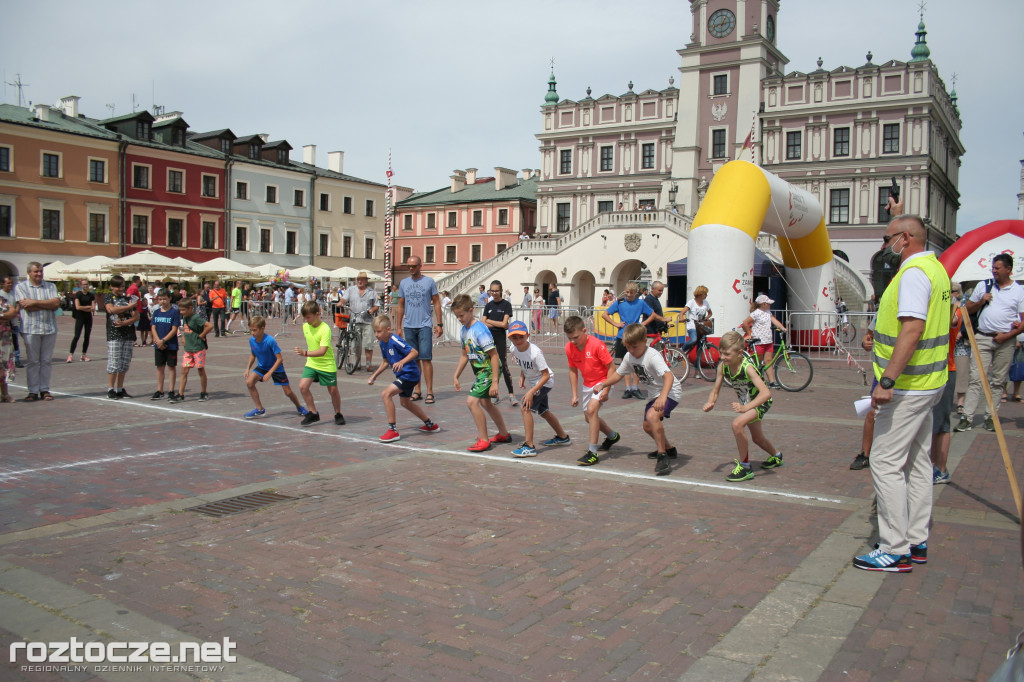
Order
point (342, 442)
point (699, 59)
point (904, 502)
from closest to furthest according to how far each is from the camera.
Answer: point (904, 502), point (342, 442), point (699, 59)

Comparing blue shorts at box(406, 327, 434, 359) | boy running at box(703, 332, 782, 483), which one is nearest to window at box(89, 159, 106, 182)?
blue shorts at box(406, 327, 434, 359)

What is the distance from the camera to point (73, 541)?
5.11 m

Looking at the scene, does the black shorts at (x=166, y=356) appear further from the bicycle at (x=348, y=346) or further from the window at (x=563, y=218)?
the window at (x=563, y=218)

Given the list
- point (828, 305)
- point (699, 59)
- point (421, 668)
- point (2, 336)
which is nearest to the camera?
point (421, 668)

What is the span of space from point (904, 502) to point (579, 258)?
129 ft

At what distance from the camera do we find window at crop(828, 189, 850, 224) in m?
47.0

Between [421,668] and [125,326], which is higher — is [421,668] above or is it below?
below

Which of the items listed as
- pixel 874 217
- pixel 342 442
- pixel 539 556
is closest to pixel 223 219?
pixel 874 217

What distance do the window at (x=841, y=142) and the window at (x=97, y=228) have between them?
44.3 meters

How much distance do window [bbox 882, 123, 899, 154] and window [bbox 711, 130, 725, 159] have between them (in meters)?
9.14

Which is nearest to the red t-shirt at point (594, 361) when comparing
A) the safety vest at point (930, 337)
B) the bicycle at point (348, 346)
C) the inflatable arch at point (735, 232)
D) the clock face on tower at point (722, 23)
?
the safety vest at point (930, 337)

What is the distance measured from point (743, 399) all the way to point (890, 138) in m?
44.8

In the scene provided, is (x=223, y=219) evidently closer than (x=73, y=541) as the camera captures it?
No

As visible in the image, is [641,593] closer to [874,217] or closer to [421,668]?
[421,668]
